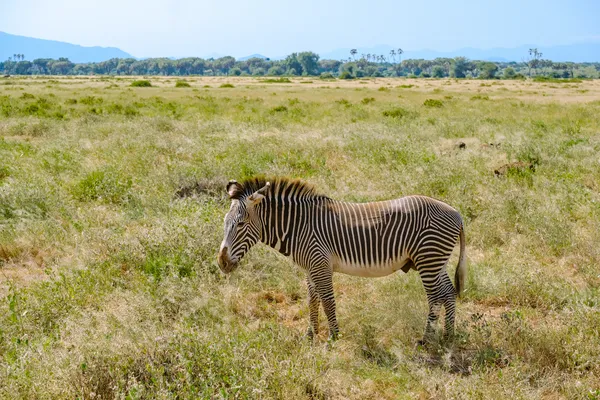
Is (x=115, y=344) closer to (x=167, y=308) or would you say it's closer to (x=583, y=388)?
(x=167, y=308)

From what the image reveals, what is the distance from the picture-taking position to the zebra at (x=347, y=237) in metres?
5.12

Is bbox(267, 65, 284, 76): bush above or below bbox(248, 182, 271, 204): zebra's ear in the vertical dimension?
above

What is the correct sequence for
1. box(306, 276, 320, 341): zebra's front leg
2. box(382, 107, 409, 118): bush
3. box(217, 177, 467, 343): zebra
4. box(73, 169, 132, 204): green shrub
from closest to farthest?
box(217, 177, 467, 343): zebra
box(306, 276, 320, 341): zebra's front leg
box(73, 169, 132, 204): green shrub
box(382, 107, 409, 118): bush

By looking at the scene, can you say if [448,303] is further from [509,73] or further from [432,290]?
[509,73]

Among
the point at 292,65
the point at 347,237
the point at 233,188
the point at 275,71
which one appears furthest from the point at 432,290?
the point at 292,65

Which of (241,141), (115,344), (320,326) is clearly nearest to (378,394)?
(320,326)

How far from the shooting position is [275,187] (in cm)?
520

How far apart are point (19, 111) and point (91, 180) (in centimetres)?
1574

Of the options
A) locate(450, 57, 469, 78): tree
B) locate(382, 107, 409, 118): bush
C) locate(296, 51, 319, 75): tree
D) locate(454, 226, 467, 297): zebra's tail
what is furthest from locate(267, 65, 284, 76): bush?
locate(454, 226, 467, 297): zebra's tail

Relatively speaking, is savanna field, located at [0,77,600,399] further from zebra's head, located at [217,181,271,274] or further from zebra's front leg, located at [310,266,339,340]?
zebra's head, located at [217,181,271,274]

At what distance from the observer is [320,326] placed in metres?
5.76

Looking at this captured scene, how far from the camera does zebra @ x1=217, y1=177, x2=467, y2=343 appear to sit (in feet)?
16.8

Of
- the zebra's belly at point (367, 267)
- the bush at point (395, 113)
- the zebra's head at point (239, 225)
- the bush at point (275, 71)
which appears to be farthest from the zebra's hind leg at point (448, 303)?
the bush at point (275, 71)

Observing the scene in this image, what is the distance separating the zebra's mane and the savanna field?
4.42 ft
